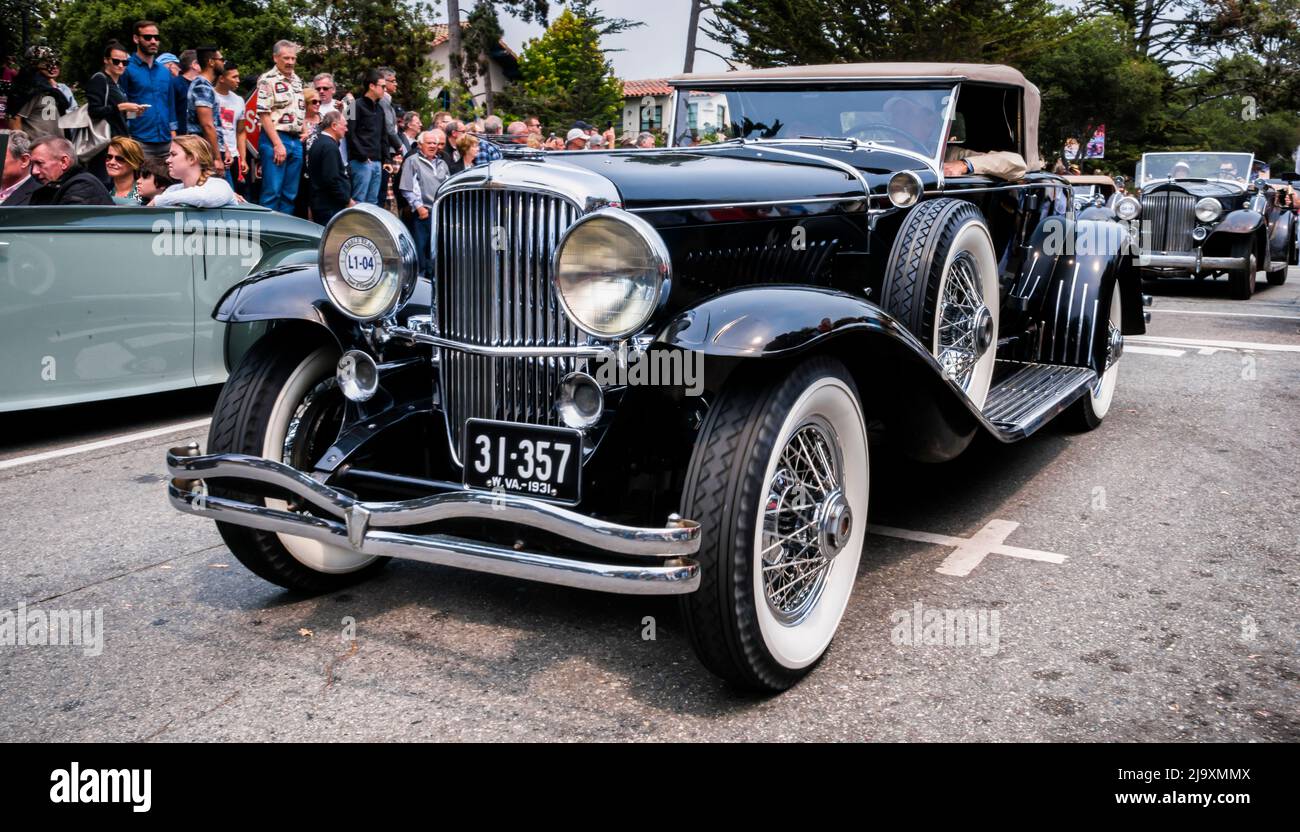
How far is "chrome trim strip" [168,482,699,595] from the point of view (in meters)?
2.37

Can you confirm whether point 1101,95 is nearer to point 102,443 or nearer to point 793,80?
point 793,80

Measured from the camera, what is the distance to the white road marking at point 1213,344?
862 centimetres

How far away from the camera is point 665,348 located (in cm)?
265

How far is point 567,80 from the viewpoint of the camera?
138ft

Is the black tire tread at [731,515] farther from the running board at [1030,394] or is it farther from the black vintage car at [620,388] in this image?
the running board at [1030,394]

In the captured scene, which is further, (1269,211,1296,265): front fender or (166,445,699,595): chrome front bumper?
(1269,211,1296,265): front fender

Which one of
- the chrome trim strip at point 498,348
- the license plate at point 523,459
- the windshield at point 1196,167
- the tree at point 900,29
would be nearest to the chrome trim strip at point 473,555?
the license plate at point 523,459

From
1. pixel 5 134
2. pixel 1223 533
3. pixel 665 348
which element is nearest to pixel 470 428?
pixel 665 348

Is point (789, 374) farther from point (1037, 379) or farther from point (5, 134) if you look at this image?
point (5, 134)

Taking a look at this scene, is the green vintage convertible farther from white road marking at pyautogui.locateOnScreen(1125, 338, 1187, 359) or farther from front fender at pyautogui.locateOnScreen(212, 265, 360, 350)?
white road marking at pyautogui.locateOnScreen(1125, 338, 1187, 359)

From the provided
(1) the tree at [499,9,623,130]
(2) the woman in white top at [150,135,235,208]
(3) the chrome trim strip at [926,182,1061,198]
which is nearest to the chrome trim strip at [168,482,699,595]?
(3) the chrome trim strip at [926,182,1061,198]

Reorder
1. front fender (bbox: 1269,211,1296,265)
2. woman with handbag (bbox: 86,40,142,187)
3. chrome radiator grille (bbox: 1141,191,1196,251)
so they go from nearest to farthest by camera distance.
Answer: woman with handbag (bbox: 86,40,142,187) → chrome radiator grille (bbox: 1141,191,1196,251) → front fender (bbox: 1269,211,1296,265)

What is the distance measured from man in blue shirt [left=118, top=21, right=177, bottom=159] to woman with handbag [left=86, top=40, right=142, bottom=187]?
0.08 meters

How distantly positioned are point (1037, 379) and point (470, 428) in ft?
10.1
